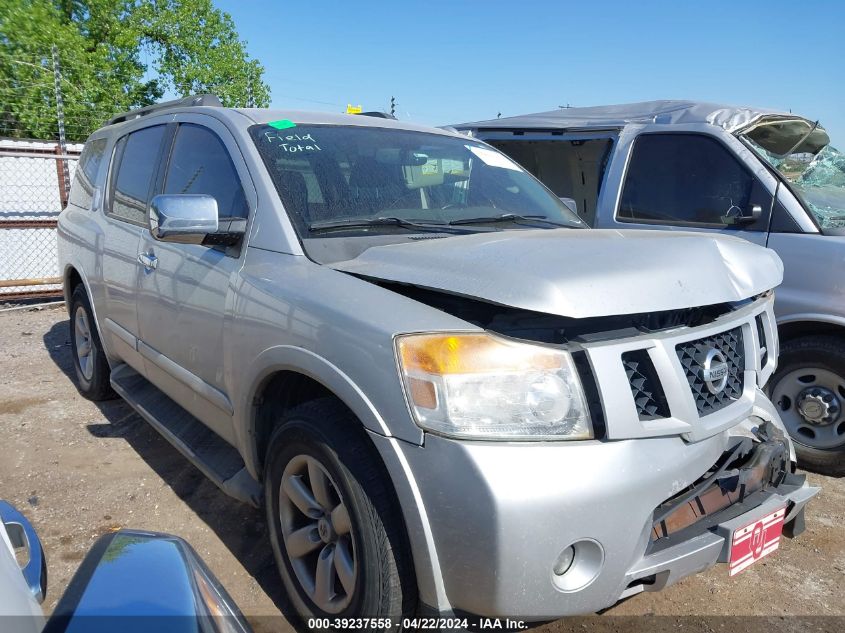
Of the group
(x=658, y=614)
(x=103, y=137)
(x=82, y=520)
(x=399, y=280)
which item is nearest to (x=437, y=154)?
(x=399, y=280)

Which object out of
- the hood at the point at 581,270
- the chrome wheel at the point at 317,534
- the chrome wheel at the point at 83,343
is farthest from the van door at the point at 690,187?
the chrome wheel at the point at 83,343

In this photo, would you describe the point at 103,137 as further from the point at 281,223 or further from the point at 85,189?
the point at 281,223

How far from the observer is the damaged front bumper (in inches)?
66.7

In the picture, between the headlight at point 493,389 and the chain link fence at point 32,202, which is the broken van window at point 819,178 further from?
the chain link fence at point 32,202

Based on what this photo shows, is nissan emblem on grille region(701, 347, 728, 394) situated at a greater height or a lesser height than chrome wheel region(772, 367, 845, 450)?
greater

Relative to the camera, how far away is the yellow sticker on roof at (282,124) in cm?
296

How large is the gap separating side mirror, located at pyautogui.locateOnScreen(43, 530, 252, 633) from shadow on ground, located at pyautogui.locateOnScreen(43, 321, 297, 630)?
1.48m

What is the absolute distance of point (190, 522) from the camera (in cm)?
318

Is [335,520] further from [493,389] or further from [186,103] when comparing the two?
[186,103]

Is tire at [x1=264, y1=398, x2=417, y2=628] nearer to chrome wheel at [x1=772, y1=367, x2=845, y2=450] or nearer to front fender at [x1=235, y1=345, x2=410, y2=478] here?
front fender at [x1=235, y1=345, x2=410, y2=478]

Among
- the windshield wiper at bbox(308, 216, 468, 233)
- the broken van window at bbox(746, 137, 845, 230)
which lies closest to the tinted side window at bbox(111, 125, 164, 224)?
the windshield wiper at bbox(308, 216, 468, 233)

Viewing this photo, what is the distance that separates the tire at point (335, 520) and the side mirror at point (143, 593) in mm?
763

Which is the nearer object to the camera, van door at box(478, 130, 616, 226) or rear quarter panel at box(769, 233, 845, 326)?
rear quarter panel at box(769, 233, 845, 326)

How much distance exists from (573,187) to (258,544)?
185 inches
